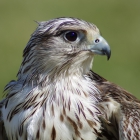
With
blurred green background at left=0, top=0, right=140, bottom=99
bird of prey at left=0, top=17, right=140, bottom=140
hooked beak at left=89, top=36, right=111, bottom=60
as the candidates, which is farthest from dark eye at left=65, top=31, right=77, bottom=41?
blurred green background at left=0, top=0, right=140, bottom=99

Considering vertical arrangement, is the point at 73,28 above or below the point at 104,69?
above

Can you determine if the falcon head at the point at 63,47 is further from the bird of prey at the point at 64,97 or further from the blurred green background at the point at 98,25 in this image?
the blurred green background at the point at 98,25

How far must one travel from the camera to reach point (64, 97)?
21.2 feet

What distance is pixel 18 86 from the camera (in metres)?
6.61

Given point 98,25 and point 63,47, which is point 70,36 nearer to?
point 63,47

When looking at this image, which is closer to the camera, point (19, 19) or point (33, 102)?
point (33, 102)

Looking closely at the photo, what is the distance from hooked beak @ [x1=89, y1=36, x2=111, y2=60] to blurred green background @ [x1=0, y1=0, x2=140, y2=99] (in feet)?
18.2

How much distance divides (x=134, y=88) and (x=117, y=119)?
594 centimetres

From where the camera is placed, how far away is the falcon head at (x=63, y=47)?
6.42m

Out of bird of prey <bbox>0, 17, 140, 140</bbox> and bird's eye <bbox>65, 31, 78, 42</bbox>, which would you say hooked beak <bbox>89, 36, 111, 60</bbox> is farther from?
bird's eye <bbox>65, 31, 78, 42</bbox>

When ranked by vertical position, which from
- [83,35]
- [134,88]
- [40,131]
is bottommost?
[134,88]

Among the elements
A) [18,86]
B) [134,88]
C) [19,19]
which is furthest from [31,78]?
[19,19]

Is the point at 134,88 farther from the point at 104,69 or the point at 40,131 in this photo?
the point at 40,131

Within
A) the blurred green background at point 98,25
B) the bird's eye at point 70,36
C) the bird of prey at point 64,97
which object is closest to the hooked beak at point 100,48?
the bird of prey at point 64,97
